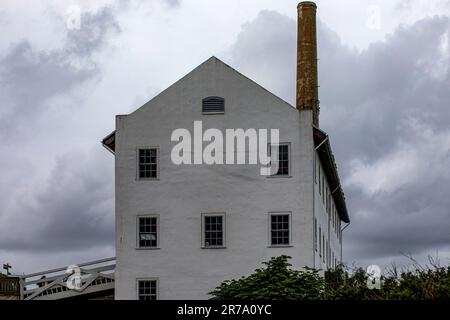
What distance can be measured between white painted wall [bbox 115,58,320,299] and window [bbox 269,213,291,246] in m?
0.26

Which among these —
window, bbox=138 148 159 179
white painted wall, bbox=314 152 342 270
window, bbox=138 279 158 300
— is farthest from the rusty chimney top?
window, bbox=138 279 158 300

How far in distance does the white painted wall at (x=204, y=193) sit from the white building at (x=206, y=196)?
4 centimetres

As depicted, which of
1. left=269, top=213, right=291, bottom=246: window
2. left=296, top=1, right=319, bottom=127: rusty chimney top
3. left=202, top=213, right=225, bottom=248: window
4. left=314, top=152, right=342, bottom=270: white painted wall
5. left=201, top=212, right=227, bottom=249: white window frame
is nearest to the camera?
left=269, top=213, right=291, bottom=246: window

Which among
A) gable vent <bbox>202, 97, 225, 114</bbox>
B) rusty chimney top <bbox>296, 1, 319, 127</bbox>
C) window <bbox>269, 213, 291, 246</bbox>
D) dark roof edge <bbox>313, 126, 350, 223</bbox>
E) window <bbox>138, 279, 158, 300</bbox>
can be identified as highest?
rusty chimney top <bbox>296, 1, 319, 127</bbox>

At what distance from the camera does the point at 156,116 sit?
135 ft

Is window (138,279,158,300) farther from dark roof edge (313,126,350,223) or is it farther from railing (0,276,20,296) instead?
dark roof edge (313,126,350,223)

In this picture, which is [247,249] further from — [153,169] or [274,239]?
[153,169]

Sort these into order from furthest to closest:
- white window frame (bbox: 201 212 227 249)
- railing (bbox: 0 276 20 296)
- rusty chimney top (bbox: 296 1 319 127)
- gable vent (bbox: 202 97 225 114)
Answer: rusty chimney top (bbox: 296 1 319 127) < railing (bbox: 0 276 20 296) < gable vent (bbox: 202 97 225 114) < white window frame (bbox: 201 212 227 249)

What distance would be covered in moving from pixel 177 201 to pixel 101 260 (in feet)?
16.6

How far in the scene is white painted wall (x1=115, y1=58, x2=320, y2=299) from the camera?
39.7m

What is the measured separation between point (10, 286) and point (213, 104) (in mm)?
12544

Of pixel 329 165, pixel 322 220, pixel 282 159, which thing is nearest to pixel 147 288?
pixel 282 159

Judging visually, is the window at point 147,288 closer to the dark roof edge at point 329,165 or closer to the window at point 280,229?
the window at point 280,229
